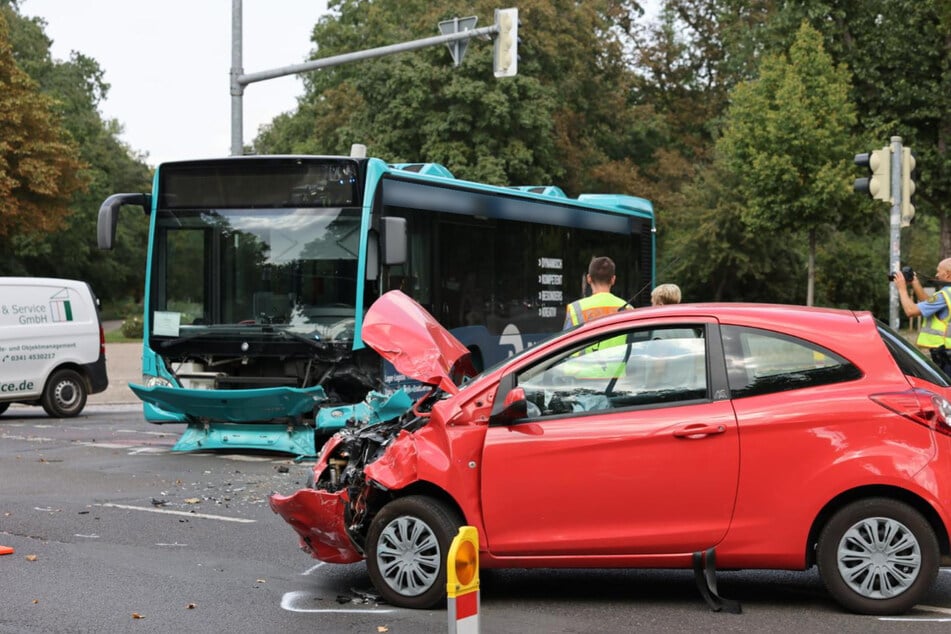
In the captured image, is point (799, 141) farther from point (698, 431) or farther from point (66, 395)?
point (698, 431)

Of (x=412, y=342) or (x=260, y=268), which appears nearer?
(x=412, y=342)

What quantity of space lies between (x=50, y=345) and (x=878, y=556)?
14406 mm

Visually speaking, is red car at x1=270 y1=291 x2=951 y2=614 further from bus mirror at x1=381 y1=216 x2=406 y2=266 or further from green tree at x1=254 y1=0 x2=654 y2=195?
green tree at x1=254 y1=0 x2=654 y2=195

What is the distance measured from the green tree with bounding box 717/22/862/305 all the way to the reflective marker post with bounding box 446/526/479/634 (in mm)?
31904

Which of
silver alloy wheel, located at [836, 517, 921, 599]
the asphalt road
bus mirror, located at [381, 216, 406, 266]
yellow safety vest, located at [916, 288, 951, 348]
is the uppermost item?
bus mirror, located at [381, 216, 406, 266]

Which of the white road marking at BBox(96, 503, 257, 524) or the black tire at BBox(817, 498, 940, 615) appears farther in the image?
the white road marking at BBox(96, 503, 257, 524)

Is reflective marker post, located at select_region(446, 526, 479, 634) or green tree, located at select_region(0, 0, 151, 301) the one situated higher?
green tree, located at select_region(0, 0, 151, 301)

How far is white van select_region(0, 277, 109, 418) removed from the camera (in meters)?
17.9

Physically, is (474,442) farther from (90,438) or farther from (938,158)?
(938,158)

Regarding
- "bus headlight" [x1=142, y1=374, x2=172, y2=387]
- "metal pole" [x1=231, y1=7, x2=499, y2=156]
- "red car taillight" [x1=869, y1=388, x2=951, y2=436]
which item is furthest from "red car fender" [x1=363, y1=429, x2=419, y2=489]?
"metal pole" [x1=231, y1=7, x2=499, y2=156]

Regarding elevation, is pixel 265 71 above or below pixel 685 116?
below

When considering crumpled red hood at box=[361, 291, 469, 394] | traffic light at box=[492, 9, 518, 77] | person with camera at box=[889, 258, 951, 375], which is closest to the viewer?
crumpled red hood at box=[361, 291, 469, 394]

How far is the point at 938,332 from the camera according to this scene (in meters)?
11.4

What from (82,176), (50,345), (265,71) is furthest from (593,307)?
(82,176)
